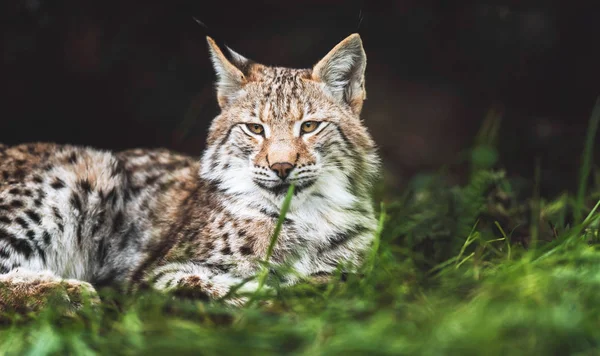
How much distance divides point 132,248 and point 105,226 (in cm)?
23

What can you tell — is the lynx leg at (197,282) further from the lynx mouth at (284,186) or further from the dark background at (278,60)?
the dark background at (278,60)

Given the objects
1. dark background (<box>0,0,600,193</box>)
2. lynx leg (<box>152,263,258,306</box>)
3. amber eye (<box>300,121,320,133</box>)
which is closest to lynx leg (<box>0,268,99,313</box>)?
lynx leg (<box>152,263,258,306</box>)

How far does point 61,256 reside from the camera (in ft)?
13.9

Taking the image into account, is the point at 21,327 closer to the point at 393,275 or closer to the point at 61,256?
the point at 61,256

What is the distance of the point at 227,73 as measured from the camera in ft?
14.1

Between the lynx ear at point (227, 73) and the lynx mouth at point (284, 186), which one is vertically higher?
the lynx ear at point (227, 73)

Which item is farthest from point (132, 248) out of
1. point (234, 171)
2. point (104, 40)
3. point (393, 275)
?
point (104, 40)

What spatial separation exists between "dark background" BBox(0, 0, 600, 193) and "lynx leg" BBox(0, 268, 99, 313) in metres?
2.03

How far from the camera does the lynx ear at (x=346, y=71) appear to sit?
416 cm

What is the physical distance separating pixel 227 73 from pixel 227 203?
2.69 ft

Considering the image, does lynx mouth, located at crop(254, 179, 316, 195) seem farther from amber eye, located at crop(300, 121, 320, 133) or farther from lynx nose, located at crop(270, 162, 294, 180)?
amber eye, located at crop(300, 121, 320, 133)

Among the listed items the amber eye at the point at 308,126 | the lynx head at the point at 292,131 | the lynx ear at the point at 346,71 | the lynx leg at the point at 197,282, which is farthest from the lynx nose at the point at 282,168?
the lynx ear at the point at 346,71

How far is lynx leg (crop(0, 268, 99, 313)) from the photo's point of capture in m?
3.53

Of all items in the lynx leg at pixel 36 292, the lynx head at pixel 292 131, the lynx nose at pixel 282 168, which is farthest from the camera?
the lynx head at pixel 292 131
